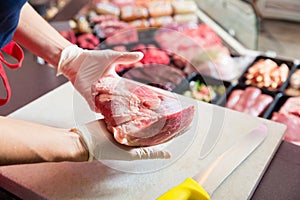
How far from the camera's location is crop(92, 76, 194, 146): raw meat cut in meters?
0.75

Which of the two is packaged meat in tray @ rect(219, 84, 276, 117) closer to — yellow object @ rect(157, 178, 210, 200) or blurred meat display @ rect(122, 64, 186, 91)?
Answer: blurred meat display @ rect(122, 64, 186, 91)

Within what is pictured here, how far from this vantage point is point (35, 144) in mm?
728

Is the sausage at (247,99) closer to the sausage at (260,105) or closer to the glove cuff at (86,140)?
Result: the sausage at (260,105)

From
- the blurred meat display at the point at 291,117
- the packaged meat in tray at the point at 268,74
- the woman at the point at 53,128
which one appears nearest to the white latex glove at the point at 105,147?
the woman at the point at 53,128

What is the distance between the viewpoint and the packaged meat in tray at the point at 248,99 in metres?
1.62

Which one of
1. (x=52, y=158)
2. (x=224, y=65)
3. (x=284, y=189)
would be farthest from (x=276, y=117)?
(x=52, y=158)

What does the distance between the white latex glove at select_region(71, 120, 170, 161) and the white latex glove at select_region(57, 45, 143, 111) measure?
72mm

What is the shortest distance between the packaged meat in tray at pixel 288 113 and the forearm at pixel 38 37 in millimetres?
808

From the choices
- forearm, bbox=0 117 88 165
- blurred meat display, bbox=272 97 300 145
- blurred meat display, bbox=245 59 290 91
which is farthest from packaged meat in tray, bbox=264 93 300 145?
forearm, bbox=0 117 88 165

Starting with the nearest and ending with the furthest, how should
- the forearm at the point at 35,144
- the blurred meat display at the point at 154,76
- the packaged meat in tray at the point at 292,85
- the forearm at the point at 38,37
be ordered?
1. the forearm at the point at 35,144
2. the forearm at the point at 38,37
3. the blurred meat display at the point at 154,76
4. the packaged meat in tray at the point at 292,85

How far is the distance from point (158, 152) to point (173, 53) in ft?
3.60

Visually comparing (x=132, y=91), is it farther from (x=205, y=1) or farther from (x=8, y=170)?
(x=205, y=1)

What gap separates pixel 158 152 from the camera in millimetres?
808

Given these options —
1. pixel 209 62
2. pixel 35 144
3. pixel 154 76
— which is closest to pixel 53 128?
pixel 35 144
